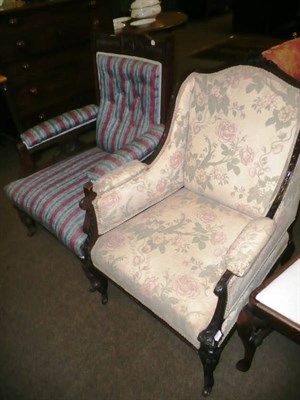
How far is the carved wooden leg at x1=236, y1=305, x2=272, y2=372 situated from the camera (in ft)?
3.71

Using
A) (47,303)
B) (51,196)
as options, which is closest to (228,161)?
(51,196)

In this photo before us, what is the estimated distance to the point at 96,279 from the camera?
67.3 inches

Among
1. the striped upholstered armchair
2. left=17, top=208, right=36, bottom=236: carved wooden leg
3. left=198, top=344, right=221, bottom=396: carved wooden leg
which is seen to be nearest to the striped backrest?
the striped upholstered armchair

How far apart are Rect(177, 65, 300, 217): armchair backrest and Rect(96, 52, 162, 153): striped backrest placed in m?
0.31

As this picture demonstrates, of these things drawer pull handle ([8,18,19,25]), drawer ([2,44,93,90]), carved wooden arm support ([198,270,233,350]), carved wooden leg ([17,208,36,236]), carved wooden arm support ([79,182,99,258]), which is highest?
drawer pull handle ([8,18,19,25])

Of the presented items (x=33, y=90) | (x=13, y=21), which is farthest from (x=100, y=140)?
(x=13, y=21)

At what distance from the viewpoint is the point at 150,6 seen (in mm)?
2793

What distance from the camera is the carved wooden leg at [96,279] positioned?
1.63 metres

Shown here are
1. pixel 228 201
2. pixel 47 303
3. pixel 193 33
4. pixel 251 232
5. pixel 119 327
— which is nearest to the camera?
pixel 251 232

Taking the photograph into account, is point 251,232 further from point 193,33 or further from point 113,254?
point 193,33

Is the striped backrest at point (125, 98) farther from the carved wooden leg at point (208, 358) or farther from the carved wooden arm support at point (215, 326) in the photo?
the carved wooden leg at point (208, 358)

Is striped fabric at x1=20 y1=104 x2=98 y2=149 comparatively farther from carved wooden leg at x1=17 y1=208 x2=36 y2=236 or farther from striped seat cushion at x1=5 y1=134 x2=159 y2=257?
carved wooden leg at x1=17 y1=208 x2=36 y2=236

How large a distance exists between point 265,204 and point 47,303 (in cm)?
131

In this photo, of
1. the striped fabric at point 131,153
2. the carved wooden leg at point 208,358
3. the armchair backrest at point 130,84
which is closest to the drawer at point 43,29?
the armchair backrest at point 130,84
